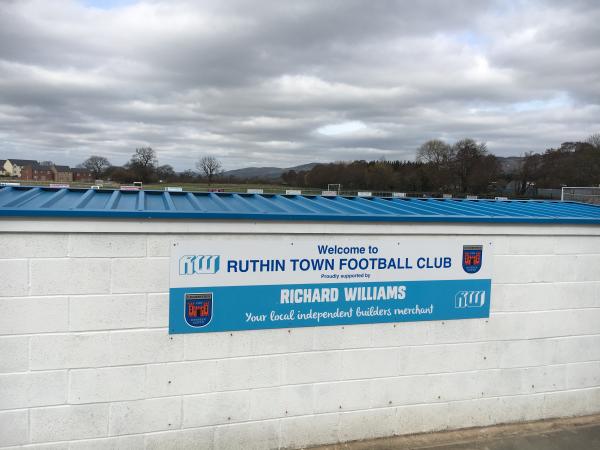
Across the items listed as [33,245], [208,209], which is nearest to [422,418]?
[208,209]

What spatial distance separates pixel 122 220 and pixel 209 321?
1.01 meters

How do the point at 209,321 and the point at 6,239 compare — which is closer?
the point at 6,239

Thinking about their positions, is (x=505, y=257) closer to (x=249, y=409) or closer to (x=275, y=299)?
(x=275, y=299)

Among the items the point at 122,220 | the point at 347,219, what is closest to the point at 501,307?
the point at 347,219

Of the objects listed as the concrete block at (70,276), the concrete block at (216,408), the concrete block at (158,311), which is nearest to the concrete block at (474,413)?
the concrete block at (216,408)

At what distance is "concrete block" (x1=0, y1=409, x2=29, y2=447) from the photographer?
333 cm

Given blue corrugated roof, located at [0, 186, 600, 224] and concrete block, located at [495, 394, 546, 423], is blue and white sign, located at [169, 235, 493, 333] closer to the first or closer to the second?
blue corrugated roof, located at [0, 186, 600, 224]

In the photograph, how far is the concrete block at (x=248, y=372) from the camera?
3721 millimetres

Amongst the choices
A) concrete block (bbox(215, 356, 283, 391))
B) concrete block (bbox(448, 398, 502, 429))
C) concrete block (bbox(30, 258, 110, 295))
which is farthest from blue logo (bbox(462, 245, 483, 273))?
concrete block (bbox(30, 258, 110, 295))

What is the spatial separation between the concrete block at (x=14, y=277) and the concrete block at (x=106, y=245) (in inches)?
12.8

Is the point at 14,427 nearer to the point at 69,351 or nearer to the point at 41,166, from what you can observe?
the point at 69,351

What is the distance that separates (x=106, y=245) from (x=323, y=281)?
5.61 feet

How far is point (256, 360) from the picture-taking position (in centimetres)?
379

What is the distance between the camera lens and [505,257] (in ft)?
14.3
